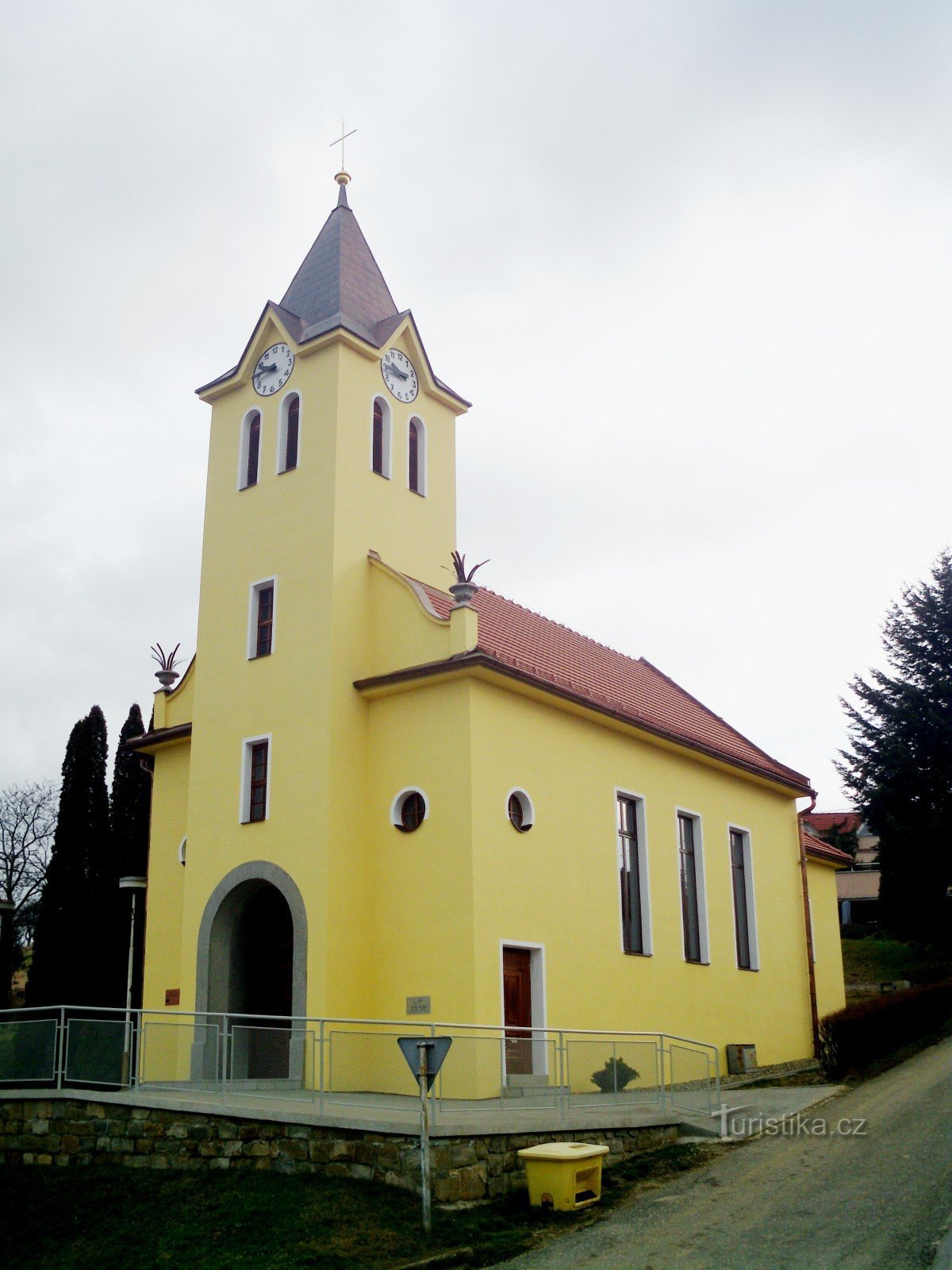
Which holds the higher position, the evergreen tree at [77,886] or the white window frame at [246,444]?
the white window frame at [246,444]

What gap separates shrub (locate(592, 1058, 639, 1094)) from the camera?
15.1 metres

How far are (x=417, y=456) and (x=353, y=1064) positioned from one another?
1300 centimetres

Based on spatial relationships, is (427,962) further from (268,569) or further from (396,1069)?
(268,569)

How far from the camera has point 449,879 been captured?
60.8 feet

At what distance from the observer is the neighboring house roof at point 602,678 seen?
69.4 ft

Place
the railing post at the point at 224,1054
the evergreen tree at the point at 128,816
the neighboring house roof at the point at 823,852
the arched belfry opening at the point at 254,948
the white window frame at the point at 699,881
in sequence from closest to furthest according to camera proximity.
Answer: the railing post at the point at 224,1054 → the arched belfry opening at the point at 254,948 → the white window frame at the point at 699,881 → the neighboring house roof at the point at 823,852 → the evergreen tree at the point at 128,816

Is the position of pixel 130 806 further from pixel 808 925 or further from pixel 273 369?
pixel 808 925

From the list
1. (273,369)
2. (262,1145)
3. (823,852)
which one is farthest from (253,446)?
(823,852)

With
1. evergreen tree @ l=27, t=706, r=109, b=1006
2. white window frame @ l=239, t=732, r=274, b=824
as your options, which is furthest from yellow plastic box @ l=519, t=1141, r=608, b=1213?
evergreen tree @ l=27, t=706, r=109, b=1006

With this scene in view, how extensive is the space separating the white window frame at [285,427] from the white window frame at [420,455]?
219 centimetres

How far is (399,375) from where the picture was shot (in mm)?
23797

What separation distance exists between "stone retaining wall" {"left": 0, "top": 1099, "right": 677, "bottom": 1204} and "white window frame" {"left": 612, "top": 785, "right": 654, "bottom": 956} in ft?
21.2

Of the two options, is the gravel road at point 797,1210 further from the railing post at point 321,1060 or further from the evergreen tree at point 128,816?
the evergreen tree at point 128,816
